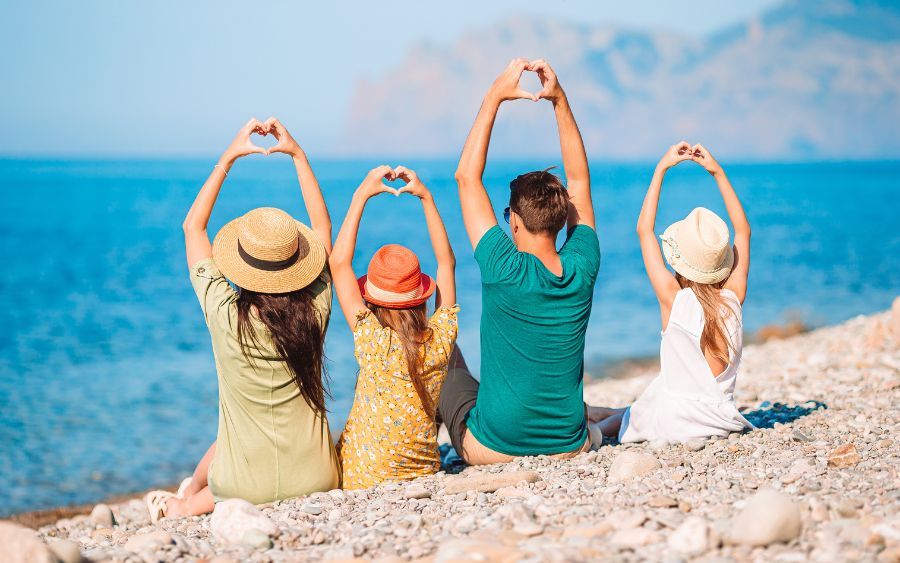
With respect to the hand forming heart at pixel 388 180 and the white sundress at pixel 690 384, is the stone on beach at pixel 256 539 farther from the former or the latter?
the white sundress at pixel 690 384

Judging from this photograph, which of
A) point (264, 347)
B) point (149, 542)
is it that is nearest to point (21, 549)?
point (149, 542)

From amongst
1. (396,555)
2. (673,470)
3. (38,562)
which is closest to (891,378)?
(673,470)

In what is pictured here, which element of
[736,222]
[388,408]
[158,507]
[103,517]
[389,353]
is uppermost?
[736,222]

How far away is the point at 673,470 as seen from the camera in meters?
4.73

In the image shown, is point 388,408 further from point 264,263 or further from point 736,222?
point 736,222

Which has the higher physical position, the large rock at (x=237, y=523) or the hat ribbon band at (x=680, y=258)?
the hat ribbon band at (x=680, y=258)

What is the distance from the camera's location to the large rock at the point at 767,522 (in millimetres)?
3332

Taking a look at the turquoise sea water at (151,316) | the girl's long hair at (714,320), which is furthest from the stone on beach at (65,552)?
the turquoise sea water at (151,316)

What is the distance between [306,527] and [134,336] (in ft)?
48.2

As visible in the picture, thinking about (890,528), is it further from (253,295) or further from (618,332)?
(618,332)

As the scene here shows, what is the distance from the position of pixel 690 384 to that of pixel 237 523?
2.80m

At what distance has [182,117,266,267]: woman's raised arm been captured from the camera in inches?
195

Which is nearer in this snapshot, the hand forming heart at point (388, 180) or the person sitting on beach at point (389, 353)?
the person sitting on beach at point (389, 353)

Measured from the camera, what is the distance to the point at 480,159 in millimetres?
5094
